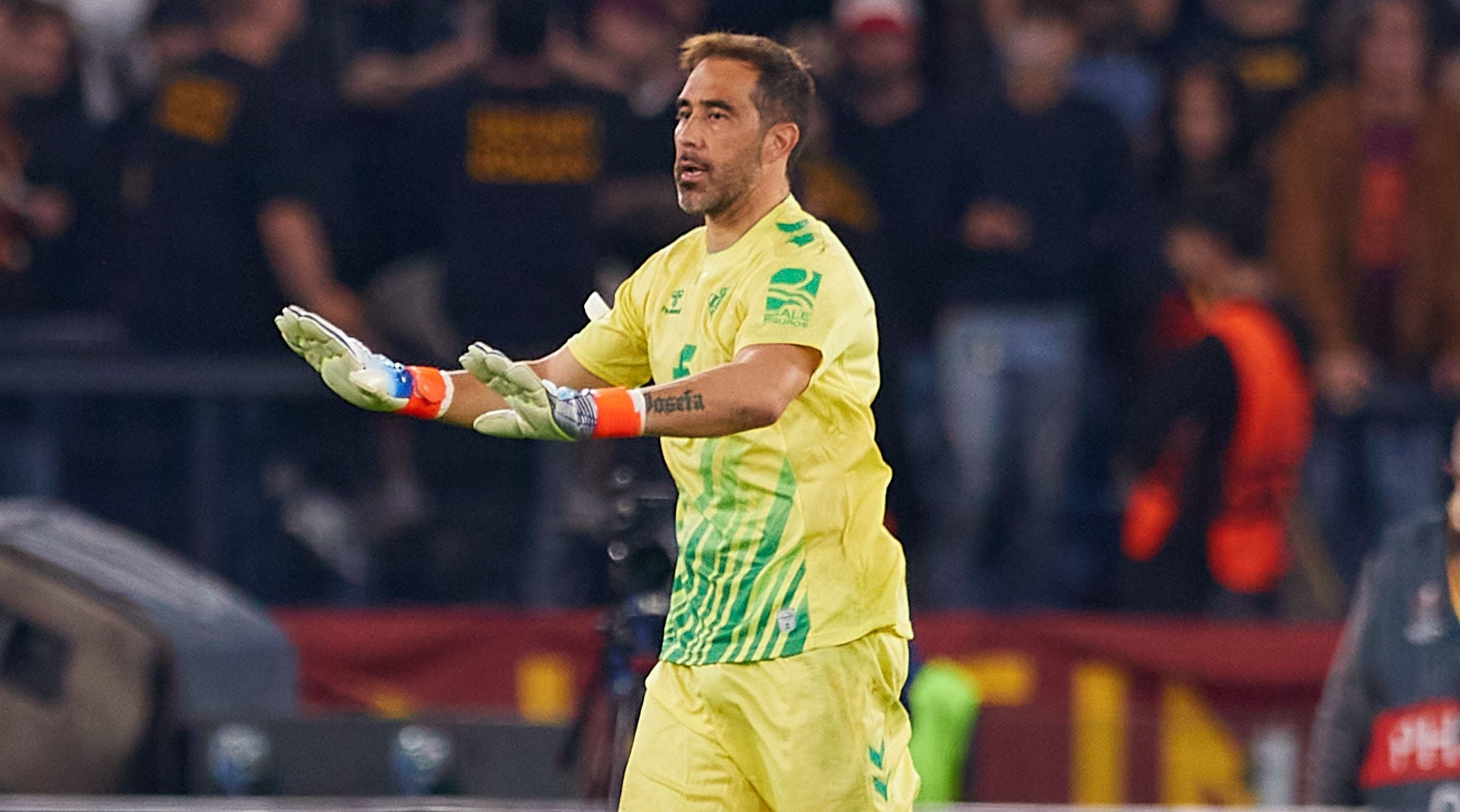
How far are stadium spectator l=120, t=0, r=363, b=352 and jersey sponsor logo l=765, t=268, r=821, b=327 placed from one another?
5.33 meters

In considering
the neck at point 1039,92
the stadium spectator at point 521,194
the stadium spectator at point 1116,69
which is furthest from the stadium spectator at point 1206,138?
the stadium spectator at point 521,194

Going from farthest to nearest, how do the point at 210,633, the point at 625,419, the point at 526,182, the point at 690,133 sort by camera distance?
the point at 526,182, the point at 210,633, the point at 690,133, the point at 625,419

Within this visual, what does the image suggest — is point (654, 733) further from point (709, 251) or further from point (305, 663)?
point (305, 663)

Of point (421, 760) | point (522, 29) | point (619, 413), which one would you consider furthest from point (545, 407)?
point (522, 29)

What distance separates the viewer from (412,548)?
34.4ft

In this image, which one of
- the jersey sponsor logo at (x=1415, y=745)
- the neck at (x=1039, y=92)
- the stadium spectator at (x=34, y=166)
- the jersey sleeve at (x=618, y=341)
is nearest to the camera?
the jersey sleeve at (x=618, y=341)

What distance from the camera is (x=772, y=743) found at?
5.09 m

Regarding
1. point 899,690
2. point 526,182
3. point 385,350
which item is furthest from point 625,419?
point 385,350

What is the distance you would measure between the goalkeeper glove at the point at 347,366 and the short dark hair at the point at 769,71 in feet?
3.37

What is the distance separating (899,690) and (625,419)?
108cm

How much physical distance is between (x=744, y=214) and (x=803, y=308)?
37cm

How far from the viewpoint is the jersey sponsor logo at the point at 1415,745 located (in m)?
6.81

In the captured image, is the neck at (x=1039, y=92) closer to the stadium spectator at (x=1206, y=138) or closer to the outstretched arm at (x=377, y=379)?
the stadium spectator at (x=1206, y=138)

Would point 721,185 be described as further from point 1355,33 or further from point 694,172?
point 1355,33
